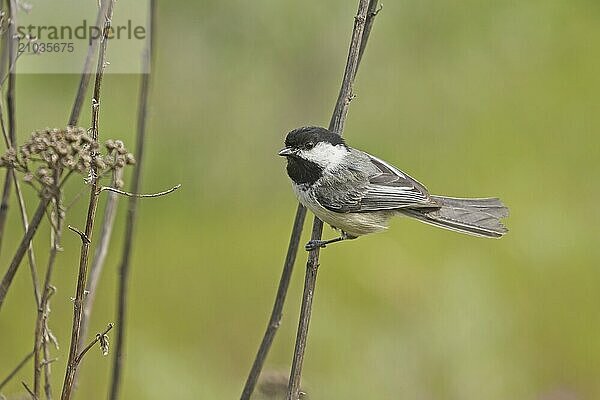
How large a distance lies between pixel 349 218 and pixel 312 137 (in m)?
0.30

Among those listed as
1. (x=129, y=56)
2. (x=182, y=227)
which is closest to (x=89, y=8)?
(x=129, y=56)

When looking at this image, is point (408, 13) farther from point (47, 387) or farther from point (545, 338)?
point (47, 387)

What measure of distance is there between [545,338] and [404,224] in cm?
96

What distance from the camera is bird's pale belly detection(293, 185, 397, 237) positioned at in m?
2.54

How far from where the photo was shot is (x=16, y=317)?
391 cm

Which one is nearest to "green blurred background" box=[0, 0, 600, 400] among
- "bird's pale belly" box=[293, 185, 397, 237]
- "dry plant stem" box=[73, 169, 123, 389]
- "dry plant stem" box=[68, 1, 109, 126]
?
"bird's pale belly" box=[293, 185, 397, 237]

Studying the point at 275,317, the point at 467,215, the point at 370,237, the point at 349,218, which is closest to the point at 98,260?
the point at 275,317

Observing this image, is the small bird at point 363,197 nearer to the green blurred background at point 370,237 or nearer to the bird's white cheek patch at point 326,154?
the bird's white cheek patch at point 326,154

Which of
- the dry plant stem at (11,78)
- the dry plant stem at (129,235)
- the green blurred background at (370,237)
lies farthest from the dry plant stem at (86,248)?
the green blurred background at (370,237)

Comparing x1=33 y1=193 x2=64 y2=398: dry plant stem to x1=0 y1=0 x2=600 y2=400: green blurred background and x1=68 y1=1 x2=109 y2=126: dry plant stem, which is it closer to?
x1=68 y1=1 x2=109 y2=126: dry plant stem

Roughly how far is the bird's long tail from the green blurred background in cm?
99

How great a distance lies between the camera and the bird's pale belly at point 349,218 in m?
2.54

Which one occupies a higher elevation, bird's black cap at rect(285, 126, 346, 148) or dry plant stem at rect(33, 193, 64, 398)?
bird's black cap at rect(285, 126, 346, 148)

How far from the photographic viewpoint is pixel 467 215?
2.61m
